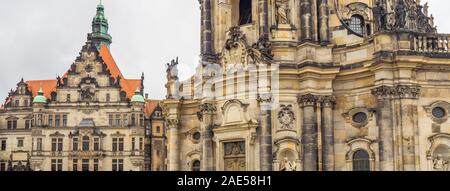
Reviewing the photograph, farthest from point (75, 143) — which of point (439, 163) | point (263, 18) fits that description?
point (439, 163)

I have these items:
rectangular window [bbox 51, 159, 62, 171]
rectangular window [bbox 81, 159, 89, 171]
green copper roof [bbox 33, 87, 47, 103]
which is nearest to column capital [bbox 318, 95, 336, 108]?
rectangular window [bbox 81, 159, 89, 171]

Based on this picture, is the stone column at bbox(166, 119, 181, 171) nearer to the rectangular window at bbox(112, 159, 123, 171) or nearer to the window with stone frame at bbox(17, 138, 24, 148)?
the rectangular window at bbox(112, 159, 123, 171)

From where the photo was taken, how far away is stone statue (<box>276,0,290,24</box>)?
28250 millimetres

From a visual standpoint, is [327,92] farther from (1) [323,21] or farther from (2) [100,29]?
(2) [100,29]

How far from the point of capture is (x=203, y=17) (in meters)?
31.7

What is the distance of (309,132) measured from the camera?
26.3 m

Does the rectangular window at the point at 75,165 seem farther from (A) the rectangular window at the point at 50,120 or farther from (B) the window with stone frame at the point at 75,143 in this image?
(A) the rectangular window at the point at 50,120

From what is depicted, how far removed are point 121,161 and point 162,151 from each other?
417 centimetres

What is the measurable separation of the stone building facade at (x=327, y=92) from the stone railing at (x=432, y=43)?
0.04 metres

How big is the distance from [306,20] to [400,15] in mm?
3816

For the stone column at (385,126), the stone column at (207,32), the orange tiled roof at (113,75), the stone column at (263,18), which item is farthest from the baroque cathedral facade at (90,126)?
Result: the stone column at (385,126)

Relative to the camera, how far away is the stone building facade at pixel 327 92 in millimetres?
24906
